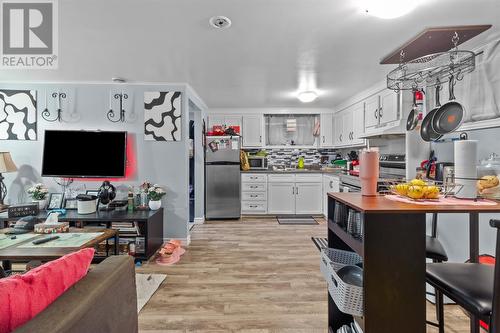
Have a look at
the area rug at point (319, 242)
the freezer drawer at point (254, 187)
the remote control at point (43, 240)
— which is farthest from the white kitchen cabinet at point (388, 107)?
the remote control at point (43, 240)

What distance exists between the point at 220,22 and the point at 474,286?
2158 mm

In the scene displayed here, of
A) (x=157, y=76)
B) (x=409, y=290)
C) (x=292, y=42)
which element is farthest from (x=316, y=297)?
(x=157, y=76)

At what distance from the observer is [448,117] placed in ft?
6.31

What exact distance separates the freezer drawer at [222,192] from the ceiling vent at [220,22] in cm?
324

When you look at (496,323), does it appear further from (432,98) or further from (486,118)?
(432,98)

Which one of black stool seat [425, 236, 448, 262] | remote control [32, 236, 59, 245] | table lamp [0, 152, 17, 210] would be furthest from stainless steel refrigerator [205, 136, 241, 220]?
black stool seat [425, 236, 448, 262]

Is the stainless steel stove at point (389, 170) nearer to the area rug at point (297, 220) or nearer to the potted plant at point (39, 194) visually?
the area rug at point (297, 220)

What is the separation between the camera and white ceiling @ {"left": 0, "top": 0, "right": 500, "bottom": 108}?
182cm

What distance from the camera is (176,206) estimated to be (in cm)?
362

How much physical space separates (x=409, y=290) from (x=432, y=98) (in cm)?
238

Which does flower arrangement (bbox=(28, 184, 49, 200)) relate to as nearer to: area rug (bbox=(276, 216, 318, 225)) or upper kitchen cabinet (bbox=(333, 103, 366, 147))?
area rug (bbox=(276, 216, 318, 225))

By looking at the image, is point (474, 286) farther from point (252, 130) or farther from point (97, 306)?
point (252, 130)

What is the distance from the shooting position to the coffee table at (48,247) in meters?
1.79

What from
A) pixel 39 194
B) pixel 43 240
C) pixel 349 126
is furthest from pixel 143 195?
pixel 349 126
